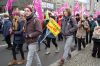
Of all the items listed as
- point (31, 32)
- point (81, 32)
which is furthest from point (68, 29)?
point (81, 32)

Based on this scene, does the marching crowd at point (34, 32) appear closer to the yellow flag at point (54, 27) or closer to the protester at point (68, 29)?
the protester at point (68, 29)

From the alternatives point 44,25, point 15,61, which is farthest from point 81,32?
point 15,61

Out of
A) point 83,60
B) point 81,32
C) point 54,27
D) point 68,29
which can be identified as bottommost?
point 83,60

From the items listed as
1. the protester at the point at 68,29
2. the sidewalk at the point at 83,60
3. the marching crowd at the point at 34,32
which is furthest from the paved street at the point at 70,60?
the protester at the point at 68,29

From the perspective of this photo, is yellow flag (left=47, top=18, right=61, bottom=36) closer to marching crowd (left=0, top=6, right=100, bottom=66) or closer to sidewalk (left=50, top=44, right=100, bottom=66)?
marching crowd (left=0, top=6, right=100, bottom=66)

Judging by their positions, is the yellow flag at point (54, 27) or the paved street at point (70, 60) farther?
the yellow flag at point (54, 27)

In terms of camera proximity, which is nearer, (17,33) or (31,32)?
(31,32)

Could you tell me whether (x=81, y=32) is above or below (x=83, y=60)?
above

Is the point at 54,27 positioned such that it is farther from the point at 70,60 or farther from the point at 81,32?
the point at 81,32

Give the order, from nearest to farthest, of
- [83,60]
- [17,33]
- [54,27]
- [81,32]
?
[17,33] < [83,60] < [54,27] < [81,32]

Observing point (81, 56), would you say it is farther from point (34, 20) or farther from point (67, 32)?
point (34, 20)

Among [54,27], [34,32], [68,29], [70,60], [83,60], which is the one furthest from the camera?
[54,27]

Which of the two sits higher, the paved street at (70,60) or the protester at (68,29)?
the protester at (68,29)

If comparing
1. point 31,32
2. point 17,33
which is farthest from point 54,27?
point 31,32
